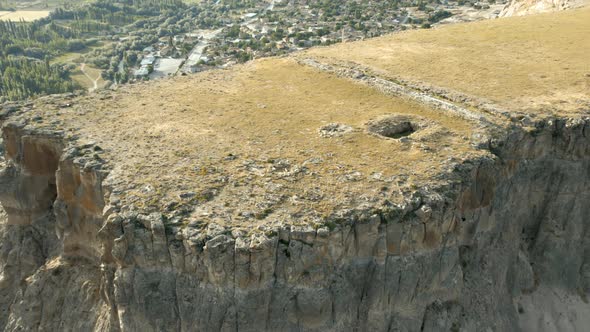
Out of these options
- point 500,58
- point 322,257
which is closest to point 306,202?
point 322,257

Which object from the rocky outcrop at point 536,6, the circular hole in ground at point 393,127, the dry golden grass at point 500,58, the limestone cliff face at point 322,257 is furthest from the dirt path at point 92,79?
the circular hole in ground at point 393,127

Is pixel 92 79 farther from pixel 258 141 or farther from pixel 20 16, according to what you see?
pixel 258 141

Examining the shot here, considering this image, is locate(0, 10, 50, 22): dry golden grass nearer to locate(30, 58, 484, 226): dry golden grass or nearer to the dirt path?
the dirt path

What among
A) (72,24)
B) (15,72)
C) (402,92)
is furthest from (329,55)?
(72,24)

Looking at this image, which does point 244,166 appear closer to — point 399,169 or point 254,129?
point 254,129

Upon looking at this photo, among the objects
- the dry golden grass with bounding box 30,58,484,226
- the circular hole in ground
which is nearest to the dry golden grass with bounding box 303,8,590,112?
the dry golden grass with bounding box 30,58,484,226

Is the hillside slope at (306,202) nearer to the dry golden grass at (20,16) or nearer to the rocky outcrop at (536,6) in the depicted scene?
the rocky outcrop at (536,6)
